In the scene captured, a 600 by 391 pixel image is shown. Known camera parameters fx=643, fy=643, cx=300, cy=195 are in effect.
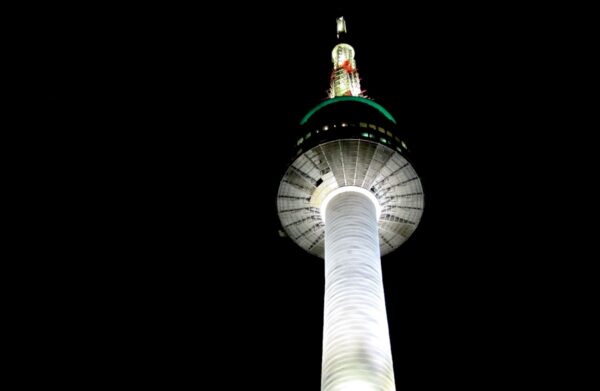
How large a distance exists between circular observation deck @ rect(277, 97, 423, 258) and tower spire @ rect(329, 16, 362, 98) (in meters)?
8.07

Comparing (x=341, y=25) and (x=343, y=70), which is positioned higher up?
(x=341, y=25)

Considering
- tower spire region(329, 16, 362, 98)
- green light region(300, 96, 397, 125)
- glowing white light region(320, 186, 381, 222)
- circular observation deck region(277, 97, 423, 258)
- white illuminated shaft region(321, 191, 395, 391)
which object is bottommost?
white illuminated shaft region(321, 191, 395, 391)

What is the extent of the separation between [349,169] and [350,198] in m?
2.06

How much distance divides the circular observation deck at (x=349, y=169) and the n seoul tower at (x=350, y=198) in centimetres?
6

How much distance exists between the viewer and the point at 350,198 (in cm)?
3906

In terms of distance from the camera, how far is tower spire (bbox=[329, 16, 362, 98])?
5078 centimetres

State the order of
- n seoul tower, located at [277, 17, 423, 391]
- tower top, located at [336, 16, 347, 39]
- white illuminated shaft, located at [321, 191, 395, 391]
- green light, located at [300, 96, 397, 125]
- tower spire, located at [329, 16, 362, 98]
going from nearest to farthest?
1. white illuminated shaft, located at [321, 191, 395, 391]
2. n seoul tower, located at [277, 17, 423, 391]
3. green light, located at [300, 96, 397, 125]
4. tower spire, located at [329, 16, 362, 98]
5. tower top, located at [336, 16, 347, 39]

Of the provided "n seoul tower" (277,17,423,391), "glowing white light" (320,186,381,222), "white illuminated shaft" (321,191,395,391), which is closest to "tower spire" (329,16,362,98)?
"n seoul tower" (277,17,423,391)

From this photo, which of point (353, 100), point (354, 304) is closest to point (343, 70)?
point (353, 100)

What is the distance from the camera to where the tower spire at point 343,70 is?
167ft

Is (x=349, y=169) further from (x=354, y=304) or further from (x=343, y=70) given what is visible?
(x=343, y=70)

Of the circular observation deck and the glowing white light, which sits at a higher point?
the circular observation deck

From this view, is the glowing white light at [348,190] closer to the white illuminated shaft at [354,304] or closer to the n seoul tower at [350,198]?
the n seoul tower at [350,198]

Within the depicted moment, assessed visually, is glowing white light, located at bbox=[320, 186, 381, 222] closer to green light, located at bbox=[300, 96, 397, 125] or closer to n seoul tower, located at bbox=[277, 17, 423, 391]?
n seoul tower, located at bbox=[277, 17, 423, 391]
